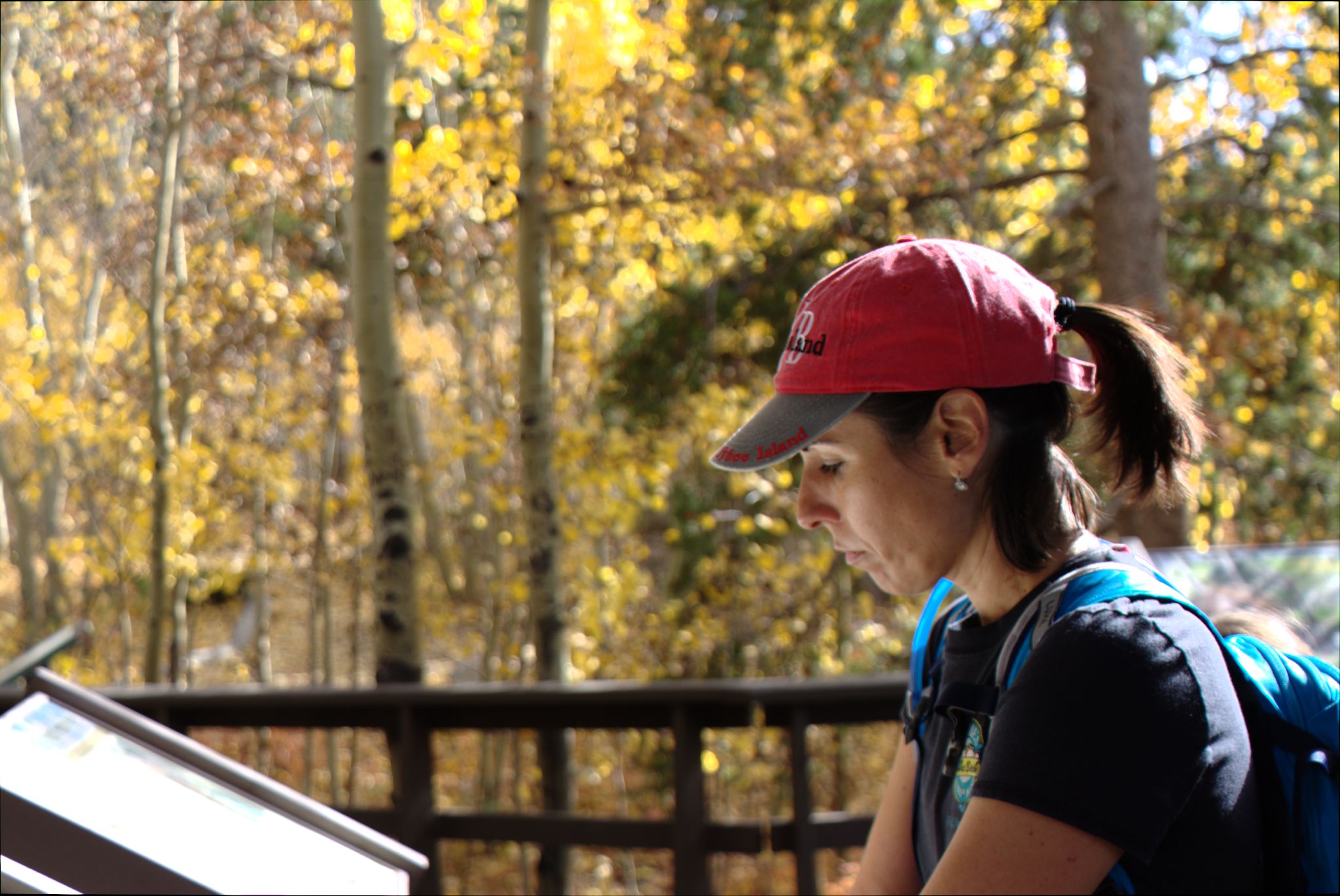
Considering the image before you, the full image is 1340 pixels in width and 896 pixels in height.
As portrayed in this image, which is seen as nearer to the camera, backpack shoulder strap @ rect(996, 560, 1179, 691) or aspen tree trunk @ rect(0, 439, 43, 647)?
backpack shoulder strap @ rect(996, 560, 1179, 691)

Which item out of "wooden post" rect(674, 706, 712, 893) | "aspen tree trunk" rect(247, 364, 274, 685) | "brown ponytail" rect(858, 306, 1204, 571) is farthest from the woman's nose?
"aspen tree trunk" rect(247, 364, 274, 685)

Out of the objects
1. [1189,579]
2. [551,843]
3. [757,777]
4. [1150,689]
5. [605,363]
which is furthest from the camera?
[757,777]

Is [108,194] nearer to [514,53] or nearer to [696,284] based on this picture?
[514,53]

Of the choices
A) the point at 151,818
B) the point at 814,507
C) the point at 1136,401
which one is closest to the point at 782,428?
the point at 814,507

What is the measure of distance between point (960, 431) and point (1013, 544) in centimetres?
12

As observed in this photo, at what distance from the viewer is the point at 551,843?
9.27 feet

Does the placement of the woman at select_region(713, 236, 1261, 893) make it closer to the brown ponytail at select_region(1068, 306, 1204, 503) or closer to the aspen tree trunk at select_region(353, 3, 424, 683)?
the brown ponytail at select_region(1068, 306, 1204, 503)

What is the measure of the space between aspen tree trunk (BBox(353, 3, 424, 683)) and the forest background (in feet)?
0.23

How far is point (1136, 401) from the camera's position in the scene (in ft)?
3.89

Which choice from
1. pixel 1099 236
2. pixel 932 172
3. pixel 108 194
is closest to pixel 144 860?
pixel 932 172

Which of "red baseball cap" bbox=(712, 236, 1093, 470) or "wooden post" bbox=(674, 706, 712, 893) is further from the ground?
"red baseball cap" bbox=(712, 236, 1093, 470)

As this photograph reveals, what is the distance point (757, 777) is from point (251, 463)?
4.28 m

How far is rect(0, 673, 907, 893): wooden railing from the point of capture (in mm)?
2682

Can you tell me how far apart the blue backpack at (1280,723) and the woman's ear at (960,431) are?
140 millimetres
